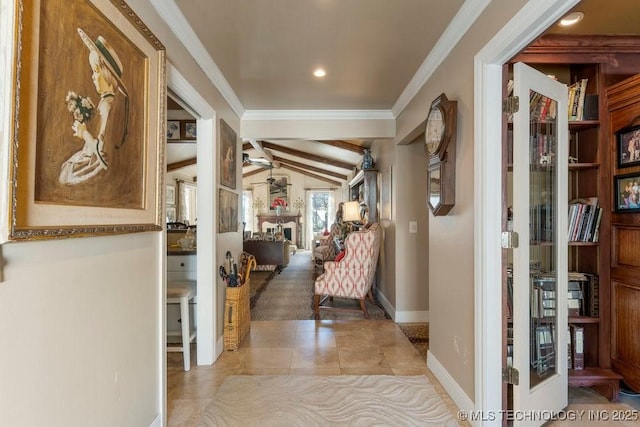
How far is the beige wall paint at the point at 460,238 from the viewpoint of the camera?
6.22 ft

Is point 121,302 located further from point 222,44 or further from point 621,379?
point 621,379

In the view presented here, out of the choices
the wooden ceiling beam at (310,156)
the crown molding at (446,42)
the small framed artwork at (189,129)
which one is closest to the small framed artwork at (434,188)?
the crown molding at (446,42)

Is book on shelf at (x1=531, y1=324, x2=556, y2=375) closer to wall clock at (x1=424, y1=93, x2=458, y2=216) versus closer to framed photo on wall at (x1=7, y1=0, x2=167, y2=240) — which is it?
wall clock at (x1=424, y1=93, x2=458, y2=216)

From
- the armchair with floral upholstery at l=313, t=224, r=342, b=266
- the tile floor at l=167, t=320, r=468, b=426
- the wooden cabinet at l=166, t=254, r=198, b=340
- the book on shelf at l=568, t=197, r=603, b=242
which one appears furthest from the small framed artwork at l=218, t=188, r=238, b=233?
the armchair with floral upholstery at l=313, t=224, r=342, b=266

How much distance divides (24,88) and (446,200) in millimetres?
2065

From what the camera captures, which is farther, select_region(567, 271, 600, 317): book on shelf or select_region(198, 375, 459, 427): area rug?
select_region(567, 271, 600, 317): book on shelf

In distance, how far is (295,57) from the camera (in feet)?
8.28

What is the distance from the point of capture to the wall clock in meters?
2.08

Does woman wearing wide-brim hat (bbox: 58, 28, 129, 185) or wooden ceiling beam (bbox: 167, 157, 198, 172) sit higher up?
wooden ceiling beam (bbox: 167, 157, 198, 172)

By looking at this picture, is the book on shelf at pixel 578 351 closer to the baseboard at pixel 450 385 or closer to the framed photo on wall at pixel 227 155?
the baseboard at pixel 450 385

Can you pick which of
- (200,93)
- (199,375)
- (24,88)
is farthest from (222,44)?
(199,375)

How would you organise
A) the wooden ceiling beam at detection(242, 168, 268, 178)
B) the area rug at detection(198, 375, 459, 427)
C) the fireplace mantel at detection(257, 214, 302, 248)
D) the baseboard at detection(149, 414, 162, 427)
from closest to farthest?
the baseboard at detection(149, 414, 162, 427) → the area rug at detection(198, 375, 459, 427) → the wooden ceiling beam at detection(242, 168, 268, 178) → the fireplace mantel at detection(257, 214, 302, 248)

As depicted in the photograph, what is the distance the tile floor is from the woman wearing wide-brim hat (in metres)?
1.58

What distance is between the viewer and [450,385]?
222cm
